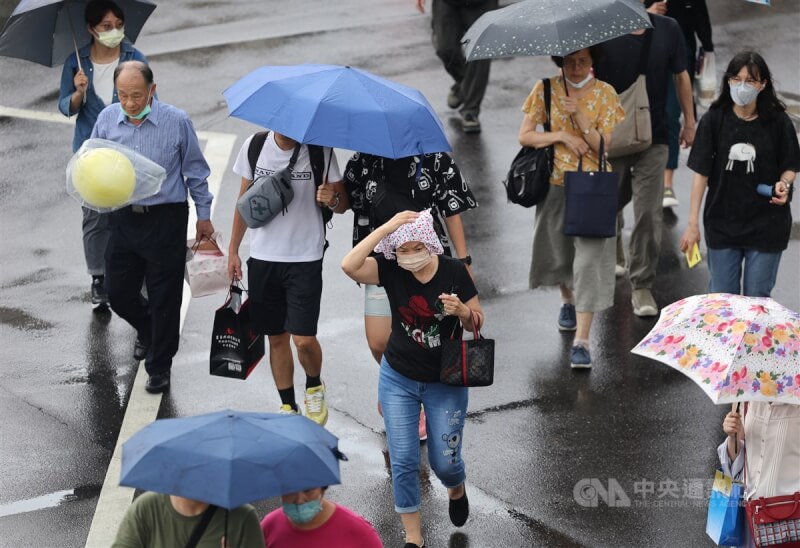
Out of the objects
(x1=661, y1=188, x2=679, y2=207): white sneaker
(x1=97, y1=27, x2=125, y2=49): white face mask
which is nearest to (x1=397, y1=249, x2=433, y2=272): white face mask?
(x1=97, y1=27, x2=125, y2=49): white face mask

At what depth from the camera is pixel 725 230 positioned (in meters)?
7.87

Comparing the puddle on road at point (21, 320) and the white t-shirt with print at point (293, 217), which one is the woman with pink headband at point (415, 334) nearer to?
the white t-shirt with print at point (293, 217)

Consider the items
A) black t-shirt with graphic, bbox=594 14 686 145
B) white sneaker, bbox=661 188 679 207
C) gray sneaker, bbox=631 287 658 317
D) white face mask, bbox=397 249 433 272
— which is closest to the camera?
white face mask, bbox=397 249 433 272

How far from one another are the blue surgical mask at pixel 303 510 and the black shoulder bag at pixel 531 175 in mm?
3979

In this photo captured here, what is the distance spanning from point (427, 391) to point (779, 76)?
961 centimetres

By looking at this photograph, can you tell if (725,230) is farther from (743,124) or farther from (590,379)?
(590,379)

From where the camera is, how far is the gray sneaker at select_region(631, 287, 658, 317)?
9.30 metres

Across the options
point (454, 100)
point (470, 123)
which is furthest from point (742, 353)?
point (454, 100)

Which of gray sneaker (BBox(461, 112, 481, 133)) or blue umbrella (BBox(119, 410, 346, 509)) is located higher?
blue umbrella (BBox(119, 410, 346, 509))

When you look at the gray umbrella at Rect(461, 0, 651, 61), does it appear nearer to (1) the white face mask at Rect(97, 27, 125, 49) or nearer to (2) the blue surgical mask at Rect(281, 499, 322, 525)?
(1) the white face mask at Rect(97, 27, 125, 49)

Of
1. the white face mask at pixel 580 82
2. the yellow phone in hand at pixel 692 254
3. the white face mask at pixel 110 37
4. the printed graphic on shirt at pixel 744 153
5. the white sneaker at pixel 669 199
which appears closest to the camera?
the printed graphic on shirt at pixel 744 153

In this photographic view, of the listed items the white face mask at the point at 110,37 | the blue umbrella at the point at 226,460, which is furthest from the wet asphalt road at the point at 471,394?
the blue umbrella at the point at 226,460

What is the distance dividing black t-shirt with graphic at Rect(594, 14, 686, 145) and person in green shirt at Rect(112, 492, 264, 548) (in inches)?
187

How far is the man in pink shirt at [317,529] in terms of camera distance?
4.77 m
